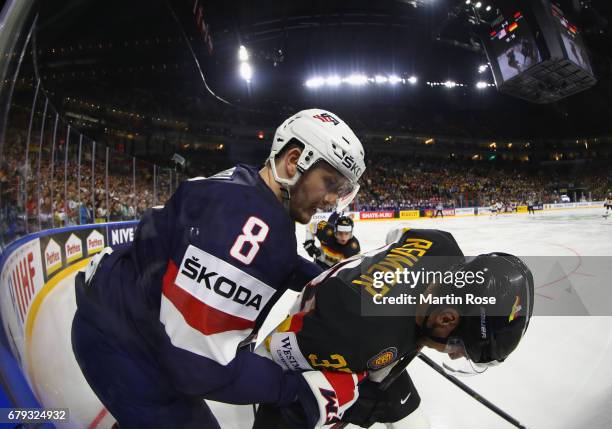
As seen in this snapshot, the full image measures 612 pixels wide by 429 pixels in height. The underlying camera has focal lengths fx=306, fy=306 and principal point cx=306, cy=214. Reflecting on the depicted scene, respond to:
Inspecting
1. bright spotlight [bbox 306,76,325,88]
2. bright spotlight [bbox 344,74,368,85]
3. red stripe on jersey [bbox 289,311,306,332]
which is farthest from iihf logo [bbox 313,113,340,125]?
bright spotlight [bbox 344,74,368,85]

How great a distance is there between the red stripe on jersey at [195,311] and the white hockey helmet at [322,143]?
45 cm

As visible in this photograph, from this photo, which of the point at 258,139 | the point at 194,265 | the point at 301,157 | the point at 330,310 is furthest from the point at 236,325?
the point at 258,139

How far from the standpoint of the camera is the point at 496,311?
3.95 ft

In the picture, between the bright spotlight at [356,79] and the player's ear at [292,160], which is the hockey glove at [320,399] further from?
the bright spotlight at [356,79]

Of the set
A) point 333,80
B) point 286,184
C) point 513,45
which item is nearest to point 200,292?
point 286,184

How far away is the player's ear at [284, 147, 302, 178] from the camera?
3.71ft

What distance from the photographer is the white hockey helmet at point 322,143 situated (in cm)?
116

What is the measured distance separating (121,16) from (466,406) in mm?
15326

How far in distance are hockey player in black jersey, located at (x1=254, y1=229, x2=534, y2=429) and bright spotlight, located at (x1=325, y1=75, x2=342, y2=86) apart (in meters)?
20.0

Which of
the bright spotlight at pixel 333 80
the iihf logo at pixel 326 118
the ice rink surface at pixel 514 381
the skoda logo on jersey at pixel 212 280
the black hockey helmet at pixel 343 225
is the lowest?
the ice rink surface at pixel 514 381

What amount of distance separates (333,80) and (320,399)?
21.1 m

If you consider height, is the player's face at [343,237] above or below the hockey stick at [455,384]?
above

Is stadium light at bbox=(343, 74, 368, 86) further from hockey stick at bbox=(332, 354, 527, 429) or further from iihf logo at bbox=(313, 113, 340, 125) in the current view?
iihf logo at bbox=(313, 113, 340, 125)

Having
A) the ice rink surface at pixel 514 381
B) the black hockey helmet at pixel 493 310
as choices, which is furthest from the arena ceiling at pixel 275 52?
the black hockey helmet at pixel 493 310
